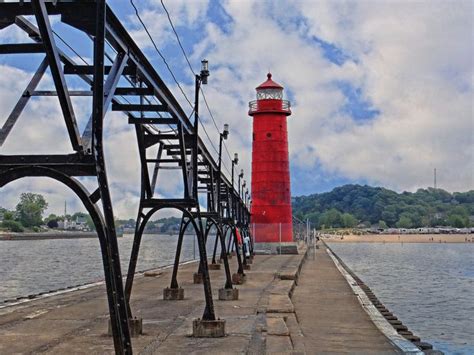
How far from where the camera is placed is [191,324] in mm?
13094

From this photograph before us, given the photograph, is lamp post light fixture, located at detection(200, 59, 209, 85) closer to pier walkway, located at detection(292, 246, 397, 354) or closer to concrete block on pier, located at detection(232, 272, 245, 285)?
pier walkway, located at detection(292, 246, 397, 354)

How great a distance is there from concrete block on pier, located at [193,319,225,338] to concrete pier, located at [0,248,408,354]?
0.15 meters

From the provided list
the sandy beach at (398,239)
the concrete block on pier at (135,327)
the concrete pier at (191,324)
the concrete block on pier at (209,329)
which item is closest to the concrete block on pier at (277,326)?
the concrete pier at (191,324)

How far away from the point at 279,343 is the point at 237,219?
958 inches

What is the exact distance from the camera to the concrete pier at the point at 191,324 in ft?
35.5

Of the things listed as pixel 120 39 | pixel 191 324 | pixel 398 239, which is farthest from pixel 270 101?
pixel 398 239

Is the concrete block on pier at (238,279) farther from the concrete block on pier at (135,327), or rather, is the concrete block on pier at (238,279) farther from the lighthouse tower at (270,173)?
the lighthouse tower at (270,173)

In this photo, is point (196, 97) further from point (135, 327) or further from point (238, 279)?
point (238, 279)

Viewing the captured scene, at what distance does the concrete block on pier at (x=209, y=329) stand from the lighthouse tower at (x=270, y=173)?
34.1 meters

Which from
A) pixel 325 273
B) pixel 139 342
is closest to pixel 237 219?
pixel 325 273

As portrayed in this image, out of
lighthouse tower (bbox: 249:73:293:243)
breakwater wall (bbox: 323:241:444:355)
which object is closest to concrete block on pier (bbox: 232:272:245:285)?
breakwater wall (bbox: 323:241:444:355)

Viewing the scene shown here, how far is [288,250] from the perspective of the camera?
4534cm

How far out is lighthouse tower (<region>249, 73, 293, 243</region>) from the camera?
1795 inches

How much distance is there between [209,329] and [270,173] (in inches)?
1349
